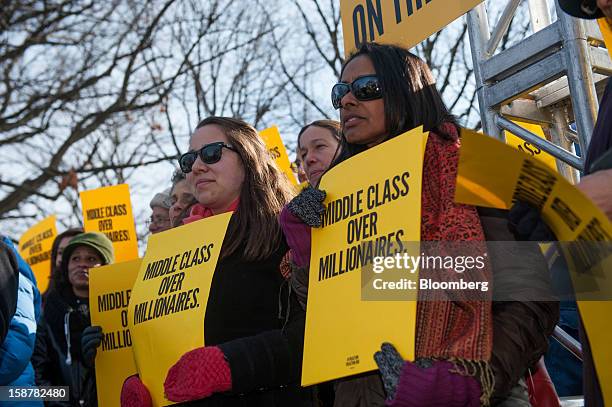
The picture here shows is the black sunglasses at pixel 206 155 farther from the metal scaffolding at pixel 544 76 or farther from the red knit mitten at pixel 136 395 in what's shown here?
the metal scaffolding at pixel 544 76

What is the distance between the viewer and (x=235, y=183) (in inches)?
130

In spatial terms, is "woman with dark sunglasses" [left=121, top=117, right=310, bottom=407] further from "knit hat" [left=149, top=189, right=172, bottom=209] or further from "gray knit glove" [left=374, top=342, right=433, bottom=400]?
"knit hat" [left=149, top=189, right=172, bottom=209]

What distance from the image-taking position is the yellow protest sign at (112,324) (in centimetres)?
354

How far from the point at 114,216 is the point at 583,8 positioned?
577 centimetres

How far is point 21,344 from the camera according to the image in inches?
145

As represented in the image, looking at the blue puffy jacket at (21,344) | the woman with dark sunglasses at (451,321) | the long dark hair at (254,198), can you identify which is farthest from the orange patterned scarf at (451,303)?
the blue puffy jacket at (21,344)

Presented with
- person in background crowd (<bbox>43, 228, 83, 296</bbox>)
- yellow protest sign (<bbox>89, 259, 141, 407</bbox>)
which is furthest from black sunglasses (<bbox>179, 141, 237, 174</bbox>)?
person in background crowd (<bbox>43, 228, 83, 296</bbox>)

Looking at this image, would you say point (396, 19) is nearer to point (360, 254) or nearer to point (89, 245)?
point (360, 254)

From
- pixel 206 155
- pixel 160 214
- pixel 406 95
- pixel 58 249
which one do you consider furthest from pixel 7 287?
pixel 58 249

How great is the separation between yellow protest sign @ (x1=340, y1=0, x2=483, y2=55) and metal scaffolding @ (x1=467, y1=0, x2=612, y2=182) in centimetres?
37

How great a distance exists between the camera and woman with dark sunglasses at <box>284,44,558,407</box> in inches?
70.3

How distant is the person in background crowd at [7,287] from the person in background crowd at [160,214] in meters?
1.76

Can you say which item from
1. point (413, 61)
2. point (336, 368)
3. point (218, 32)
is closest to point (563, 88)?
point (413, 61)

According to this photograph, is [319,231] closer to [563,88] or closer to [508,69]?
[508,69]
